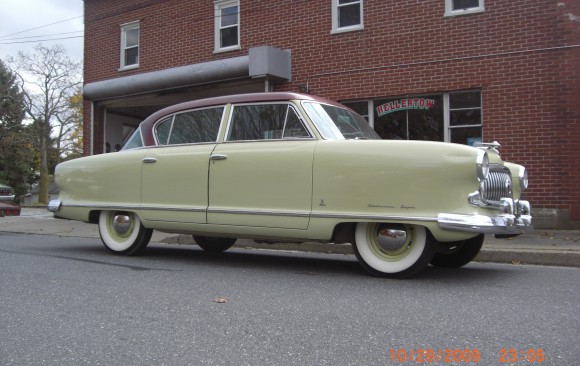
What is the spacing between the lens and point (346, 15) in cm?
1109

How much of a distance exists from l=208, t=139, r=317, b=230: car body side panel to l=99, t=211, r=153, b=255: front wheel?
1250mm

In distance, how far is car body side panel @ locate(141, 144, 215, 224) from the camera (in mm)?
5539

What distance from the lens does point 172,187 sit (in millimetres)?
5750

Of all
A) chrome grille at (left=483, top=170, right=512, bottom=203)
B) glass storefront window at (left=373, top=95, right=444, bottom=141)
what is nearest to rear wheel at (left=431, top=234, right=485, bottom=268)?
chrome grille at (left=483, top=170, right=512, bottom=203)

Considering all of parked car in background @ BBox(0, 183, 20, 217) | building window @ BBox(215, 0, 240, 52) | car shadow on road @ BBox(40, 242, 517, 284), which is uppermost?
building window @ BBox(215, 0, 240, 52)

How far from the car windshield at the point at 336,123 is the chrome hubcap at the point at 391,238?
1028 millimetres

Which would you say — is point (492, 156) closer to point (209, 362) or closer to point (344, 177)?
point (344, 177)

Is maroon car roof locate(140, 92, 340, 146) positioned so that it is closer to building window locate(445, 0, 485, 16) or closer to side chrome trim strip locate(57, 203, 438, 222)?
side chrome trim strip locate(57, 203, 438, 222)

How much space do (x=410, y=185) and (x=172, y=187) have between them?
2.74 metres

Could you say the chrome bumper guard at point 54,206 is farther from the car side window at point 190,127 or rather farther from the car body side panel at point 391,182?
the car body side panel at point 391,182

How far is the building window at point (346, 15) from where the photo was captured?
35.8ft

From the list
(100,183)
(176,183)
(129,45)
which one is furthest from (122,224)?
(129,45)

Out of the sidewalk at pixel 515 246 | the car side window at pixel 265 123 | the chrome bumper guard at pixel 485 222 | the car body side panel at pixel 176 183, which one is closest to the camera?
the chrome bumper guard at pixel 485 222
